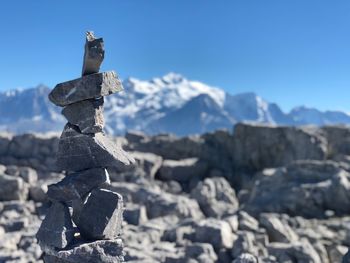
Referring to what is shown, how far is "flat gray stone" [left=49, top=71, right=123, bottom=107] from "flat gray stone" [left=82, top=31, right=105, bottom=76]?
308mm

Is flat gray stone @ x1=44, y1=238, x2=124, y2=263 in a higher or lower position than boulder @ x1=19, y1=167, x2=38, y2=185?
lower

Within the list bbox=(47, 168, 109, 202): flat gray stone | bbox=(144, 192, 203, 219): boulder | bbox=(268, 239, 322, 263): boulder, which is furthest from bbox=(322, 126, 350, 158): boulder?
bbox=(47, 168, 109, 202): flat gray stone

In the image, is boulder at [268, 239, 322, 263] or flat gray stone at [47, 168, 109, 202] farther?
boulder at [268, 239, 322, 263]

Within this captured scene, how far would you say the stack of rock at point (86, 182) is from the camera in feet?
49.3

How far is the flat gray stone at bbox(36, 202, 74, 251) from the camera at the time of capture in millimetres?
14836

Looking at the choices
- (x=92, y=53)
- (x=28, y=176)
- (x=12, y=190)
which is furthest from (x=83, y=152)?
(x=28, y=176)

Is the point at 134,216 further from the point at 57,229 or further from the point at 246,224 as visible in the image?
the point at 57,229

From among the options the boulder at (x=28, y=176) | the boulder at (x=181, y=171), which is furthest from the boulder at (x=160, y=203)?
the boulder at (x=181, y=171)

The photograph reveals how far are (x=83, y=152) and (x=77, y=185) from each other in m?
1.09

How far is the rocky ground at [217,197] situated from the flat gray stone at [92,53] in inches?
374

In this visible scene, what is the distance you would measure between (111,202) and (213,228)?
51.9ft

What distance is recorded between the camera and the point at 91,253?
14914mm

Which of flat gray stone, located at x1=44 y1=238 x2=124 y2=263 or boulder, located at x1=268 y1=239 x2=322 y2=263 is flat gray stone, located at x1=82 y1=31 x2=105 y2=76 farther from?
boulder, located at x1=268 y1=239 x2=322 y2=263

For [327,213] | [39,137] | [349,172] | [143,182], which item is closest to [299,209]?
[327,213]
